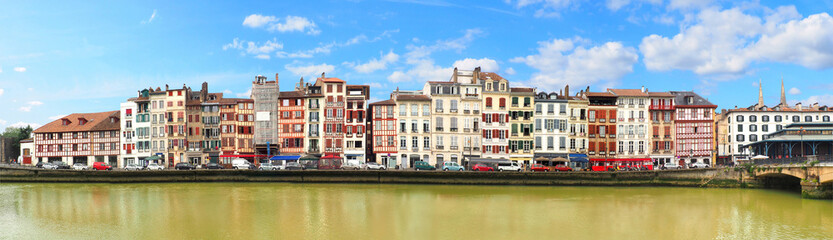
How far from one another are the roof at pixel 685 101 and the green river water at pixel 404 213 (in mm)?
23357

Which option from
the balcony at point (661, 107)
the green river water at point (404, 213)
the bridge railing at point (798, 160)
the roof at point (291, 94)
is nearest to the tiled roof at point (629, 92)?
the balcony at point (661, 107)

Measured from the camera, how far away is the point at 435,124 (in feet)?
217

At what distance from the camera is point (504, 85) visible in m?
66.9

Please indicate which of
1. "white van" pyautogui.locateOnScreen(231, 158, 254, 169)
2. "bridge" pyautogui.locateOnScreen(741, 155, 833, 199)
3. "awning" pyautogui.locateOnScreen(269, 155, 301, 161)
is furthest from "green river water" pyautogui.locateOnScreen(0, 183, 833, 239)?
"awning" pyautogui.locateOnScreen(269, 155, 301, 161)

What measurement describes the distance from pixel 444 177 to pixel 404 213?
19544 mm

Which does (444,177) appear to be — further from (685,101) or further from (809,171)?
(685,101)

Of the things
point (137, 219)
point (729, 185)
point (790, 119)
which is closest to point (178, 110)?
point (137, 219)

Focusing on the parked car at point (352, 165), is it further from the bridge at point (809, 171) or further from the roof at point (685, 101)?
the roof at point (685, 101)

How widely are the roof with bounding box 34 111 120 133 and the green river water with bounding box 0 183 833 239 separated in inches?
1082

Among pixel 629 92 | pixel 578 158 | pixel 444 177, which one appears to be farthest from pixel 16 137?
pixel 629 92

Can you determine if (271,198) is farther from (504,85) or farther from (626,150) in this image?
(626,150)

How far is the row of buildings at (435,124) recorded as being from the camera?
6619 cm

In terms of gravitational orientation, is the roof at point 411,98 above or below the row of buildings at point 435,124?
above

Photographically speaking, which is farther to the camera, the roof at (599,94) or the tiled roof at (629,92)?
the roof at (599,94)
